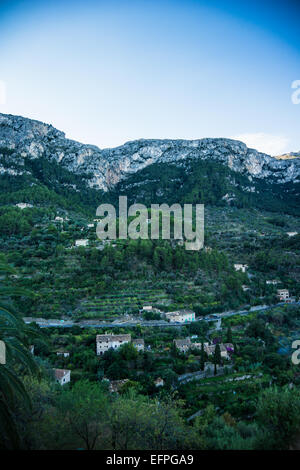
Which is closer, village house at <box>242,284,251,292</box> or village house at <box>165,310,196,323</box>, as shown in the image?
village house at <box>165,310,196,323</box>

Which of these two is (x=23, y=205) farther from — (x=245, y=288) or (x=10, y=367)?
(x=10, y=367)

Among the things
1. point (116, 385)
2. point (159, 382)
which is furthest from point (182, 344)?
point (116, 385)

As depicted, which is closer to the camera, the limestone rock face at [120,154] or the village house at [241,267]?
the village house at [241,267]

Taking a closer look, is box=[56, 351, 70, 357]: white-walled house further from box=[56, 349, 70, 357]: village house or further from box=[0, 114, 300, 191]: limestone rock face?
box=[0, 114, 300, 191]: limestone rock face

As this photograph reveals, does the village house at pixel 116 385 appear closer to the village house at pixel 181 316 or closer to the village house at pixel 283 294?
the village house at pixel 181 316

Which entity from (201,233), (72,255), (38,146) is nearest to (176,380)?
(72,255)

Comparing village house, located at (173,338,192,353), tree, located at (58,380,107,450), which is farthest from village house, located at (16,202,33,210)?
tree, located at (58,380,107,450)

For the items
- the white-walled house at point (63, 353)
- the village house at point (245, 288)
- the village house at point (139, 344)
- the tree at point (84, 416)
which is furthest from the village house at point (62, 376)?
the village house at point (245, 288)
